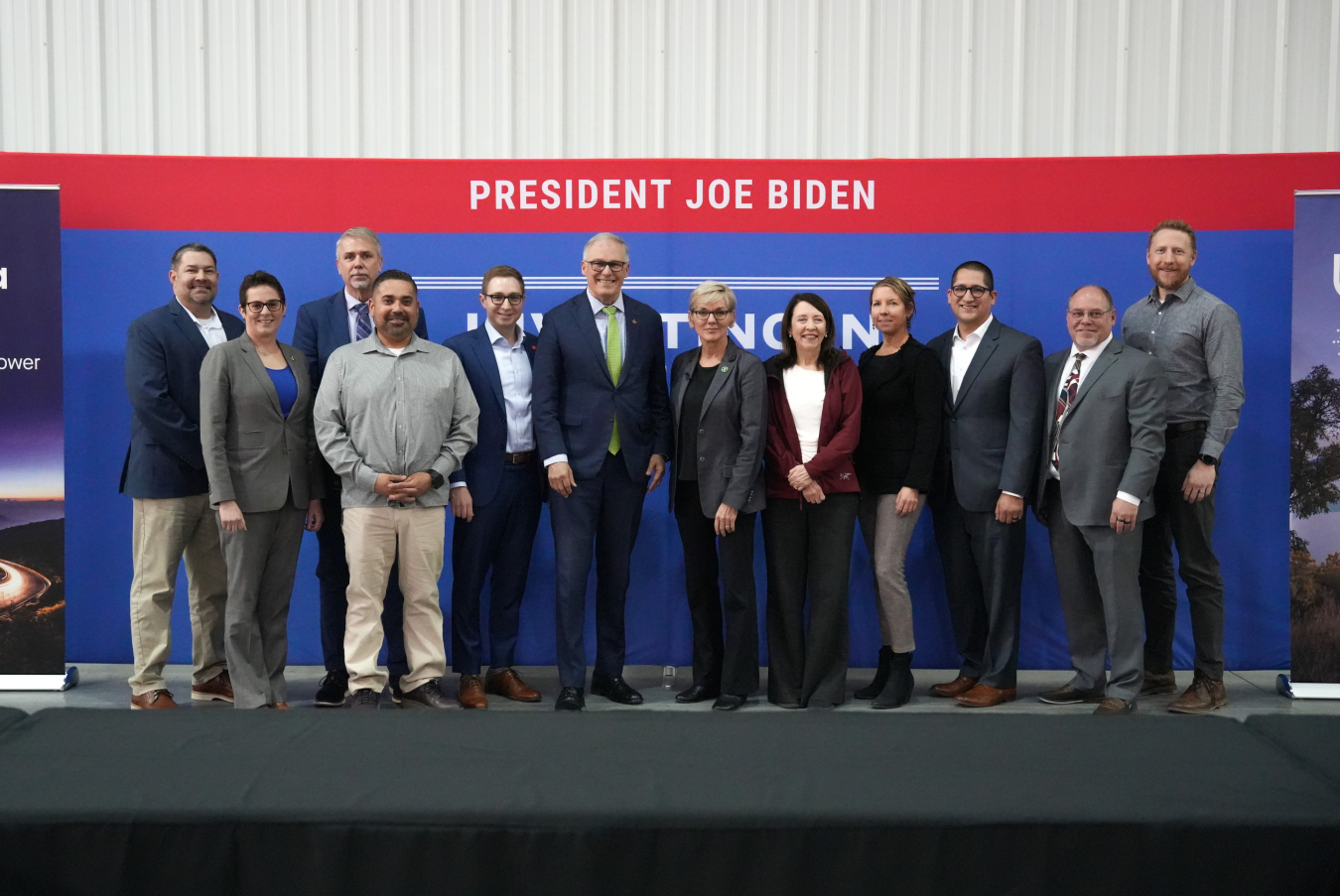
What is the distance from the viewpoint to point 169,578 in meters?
3.85

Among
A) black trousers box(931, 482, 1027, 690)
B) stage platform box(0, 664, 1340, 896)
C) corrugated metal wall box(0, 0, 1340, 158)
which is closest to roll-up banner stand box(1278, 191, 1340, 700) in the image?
corrugated metal wall box(0, 0, 1340, 158)

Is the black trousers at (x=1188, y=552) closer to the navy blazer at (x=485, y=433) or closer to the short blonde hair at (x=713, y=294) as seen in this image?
the short blonde hair at (x=713, y=294)

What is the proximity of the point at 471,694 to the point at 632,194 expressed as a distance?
2.13m

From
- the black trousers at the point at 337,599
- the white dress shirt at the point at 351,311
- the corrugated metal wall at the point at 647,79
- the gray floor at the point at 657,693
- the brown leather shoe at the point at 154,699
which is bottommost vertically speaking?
the gray floor at the point at 657,693

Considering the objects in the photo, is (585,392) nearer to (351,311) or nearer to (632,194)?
(351,311)

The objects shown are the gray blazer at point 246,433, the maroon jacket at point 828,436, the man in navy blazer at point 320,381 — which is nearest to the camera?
the gray blazer at point 246,433

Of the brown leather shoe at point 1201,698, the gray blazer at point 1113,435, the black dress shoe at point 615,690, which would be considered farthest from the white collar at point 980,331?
the black dress shoe at point 615,690

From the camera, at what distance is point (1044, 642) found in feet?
14.6

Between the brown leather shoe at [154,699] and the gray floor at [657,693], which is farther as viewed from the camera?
the gray floor at [657,693]

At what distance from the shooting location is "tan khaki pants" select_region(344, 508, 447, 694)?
3.65 metres

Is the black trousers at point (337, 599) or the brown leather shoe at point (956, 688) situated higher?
the black trousers at point (337, 599)

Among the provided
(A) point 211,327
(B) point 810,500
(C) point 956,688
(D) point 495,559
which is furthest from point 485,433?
(C) point 956,688

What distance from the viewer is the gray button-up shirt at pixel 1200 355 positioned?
3760mm

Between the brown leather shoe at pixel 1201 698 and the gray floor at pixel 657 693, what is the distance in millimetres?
47
